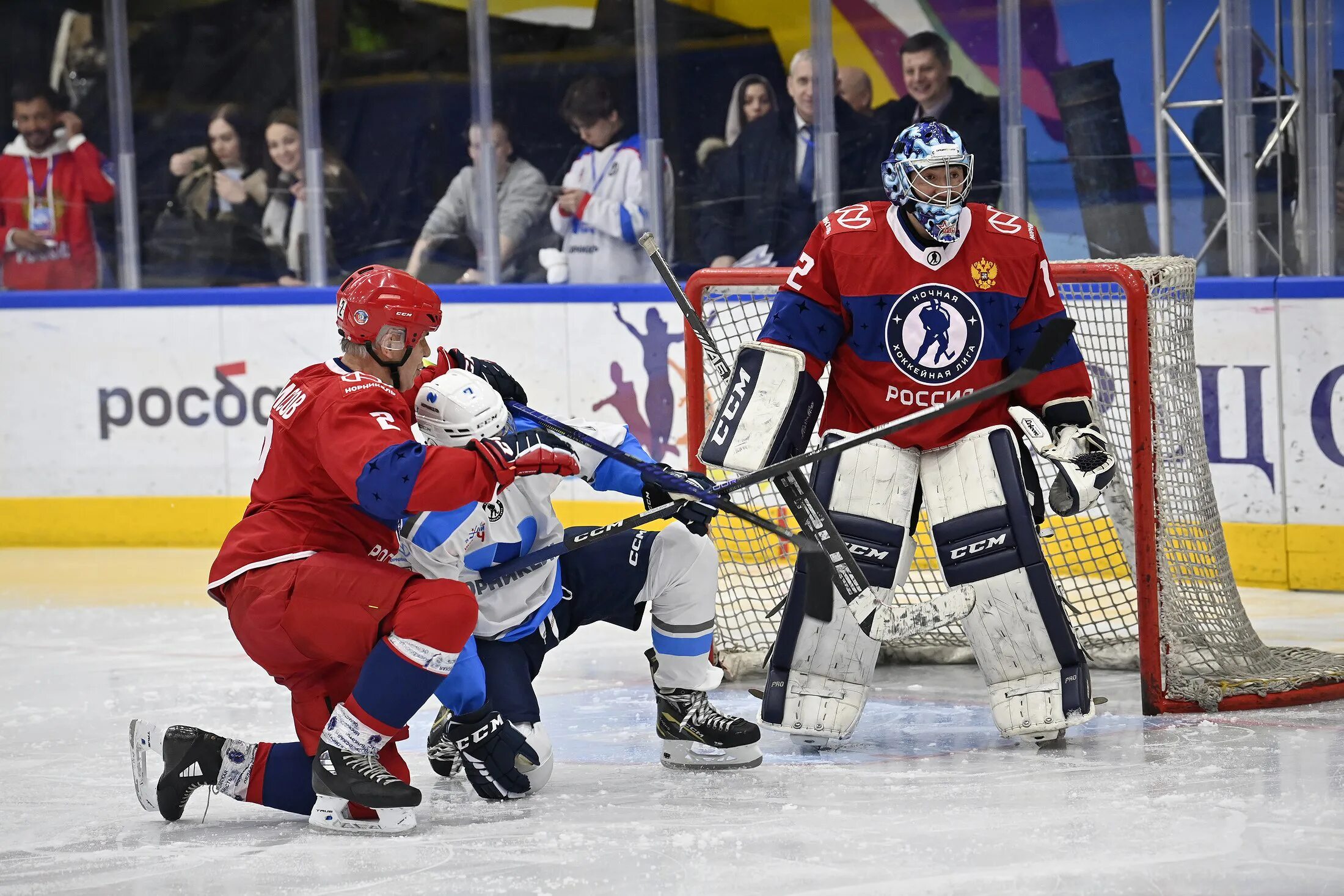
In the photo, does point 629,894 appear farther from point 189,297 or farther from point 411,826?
point 189,297

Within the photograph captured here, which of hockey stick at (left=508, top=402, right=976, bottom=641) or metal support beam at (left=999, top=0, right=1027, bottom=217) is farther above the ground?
metal support beam at (left=999, top=0, right=1027, bottom=217)

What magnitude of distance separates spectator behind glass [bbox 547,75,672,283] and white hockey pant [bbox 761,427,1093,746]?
2.87 metres

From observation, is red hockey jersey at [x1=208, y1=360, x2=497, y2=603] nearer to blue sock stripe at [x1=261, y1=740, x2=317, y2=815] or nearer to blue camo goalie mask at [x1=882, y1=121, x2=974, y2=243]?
blue sock stripe at [x1=261, y1=740, x2=317, y2=815]

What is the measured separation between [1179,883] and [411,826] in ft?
3.97

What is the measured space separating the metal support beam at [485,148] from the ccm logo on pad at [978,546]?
342cm

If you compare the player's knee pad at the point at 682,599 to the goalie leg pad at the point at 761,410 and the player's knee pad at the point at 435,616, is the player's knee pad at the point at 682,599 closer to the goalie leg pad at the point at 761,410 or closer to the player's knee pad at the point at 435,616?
the goalie leg pad at the point at 761,410

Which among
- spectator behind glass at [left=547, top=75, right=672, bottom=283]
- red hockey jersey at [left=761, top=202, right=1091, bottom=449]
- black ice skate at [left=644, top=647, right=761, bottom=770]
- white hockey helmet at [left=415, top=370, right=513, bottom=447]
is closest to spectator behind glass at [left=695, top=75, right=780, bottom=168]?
spectator behind glass at [left=547, top=75, right=672, bottom=283]

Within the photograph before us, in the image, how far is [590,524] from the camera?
5.60 m

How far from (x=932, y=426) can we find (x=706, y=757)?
76cm

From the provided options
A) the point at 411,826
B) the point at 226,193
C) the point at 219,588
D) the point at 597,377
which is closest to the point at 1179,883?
the point at 411,826

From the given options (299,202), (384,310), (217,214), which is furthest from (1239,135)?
(217,214)

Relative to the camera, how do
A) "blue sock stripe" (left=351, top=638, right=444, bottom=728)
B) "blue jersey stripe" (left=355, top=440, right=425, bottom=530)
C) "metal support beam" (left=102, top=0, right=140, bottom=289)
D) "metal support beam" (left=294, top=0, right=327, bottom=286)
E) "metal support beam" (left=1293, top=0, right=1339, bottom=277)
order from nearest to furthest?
"blue jersey stripe" (left=355, top=440, right=425, bottom=530) → "blue sock stripe" (left=351, top=638, right=444, bottom=728) → "metal support beam" (left=1293, top=0, right=1339, bottom=277) → "metal support beam" (left=294, top=0, right=327, bottom=286) → "metal support beam" (left=102, top=0, right=140, bottom=289)

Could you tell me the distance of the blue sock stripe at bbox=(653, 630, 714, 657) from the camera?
3.31 m

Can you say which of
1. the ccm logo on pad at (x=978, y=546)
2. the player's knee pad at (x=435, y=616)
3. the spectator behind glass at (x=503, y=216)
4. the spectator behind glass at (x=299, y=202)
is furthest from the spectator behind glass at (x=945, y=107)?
the player's knee pad at (x=435, y=616)
